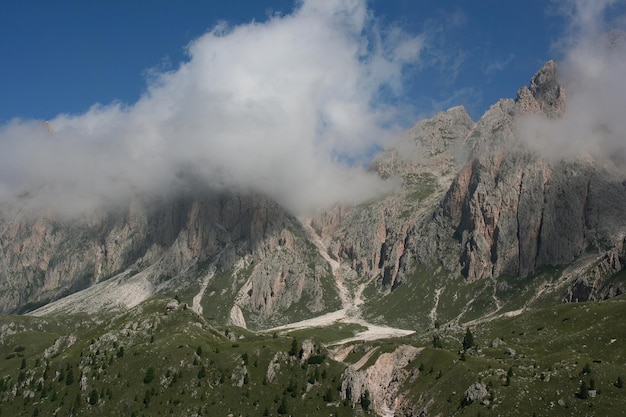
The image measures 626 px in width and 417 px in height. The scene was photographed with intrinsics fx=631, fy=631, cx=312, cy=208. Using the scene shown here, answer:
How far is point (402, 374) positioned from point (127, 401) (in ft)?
280

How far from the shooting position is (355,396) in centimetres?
17925

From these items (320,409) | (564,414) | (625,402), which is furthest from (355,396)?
(625,402)

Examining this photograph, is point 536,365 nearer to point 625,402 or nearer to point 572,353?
point 572,353

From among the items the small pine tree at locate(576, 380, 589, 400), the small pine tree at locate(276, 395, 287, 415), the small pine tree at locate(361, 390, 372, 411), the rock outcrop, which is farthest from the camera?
the rock outcrop

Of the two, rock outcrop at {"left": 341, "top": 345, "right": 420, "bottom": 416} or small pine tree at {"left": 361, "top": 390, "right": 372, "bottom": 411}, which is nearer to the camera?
small pine tree at {"left": 361, "top": 390, "right": 372, "bottom": 411}

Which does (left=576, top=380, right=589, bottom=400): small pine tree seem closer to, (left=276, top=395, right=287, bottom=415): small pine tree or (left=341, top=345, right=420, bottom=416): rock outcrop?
(left=341, top=345, right=420, bottom=416): rock outcrop

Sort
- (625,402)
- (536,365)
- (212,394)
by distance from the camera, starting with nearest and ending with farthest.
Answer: (625,402) → (536,365) → (212,394)

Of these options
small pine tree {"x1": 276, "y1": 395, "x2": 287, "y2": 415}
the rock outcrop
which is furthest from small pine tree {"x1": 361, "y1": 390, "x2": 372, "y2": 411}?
small pine tree {"x1": 276, "y1": 395, "x2": 287, "y2": 415}

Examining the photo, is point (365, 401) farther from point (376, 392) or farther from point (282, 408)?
point (282, 408)

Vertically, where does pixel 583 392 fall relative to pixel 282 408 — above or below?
above

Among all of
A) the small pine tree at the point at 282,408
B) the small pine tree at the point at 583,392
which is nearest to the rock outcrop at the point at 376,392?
the small pine tree at the point at 282,408

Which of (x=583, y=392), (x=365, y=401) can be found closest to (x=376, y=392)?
(x=365, y=401)

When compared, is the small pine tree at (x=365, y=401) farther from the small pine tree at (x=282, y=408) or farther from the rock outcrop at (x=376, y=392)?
the small pine tree at (x=282, y=408)

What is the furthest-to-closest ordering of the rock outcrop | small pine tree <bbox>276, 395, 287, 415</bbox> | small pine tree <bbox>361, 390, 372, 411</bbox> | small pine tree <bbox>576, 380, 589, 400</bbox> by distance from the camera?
the rock outcrop, small pine tree <bbox>276, 395, 287, 415</bbox>, small pine tree <bbox>361, 390, 372, 411</bbox>, small pine tree <bbox>576, 380, 589, 400</bbox>
